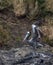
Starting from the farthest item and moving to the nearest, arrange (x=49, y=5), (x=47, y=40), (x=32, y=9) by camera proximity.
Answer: (x=32, y=9)
(x=49, y=5)
(x=47, y=40)

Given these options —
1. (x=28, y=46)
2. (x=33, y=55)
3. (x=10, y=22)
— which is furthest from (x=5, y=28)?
(x=33, y=55)

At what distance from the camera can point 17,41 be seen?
11.2 meters

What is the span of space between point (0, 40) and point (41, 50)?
1.19 meters

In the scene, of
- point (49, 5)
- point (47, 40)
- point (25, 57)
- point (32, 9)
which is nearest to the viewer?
point (25, 57)

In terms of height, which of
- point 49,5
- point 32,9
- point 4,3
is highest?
point 4,3

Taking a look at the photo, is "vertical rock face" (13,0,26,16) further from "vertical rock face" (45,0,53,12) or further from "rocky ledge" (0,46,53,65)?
"rocky ledge" (0,46,53,65)

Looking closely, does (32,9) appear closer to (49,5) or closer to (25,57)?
(49,5)

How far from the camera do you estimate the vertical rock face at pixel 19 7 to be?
12.2m

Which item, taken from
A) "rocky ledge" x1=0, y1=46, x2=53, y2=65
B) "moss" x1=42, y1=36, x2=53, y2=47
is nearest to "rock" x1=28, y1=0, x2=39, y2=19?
"moss" x1=42, y1=36, x2=53, y2=47

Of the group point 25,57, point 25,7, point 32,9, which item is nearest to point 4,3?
point 25,7

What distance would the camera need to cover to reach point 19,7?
40.1ft

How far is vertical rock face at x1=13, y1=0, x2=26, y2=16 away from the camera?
12166 millimetres

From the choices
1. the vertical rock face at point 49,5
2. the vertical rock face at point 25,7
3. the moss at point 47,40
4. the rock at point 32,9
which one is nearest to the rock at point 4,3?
the vertical rock face at point 25,7

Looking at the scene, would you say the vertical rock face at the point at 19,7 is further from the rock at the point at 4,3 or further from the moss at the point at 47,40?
the moss at the point at 47,40
